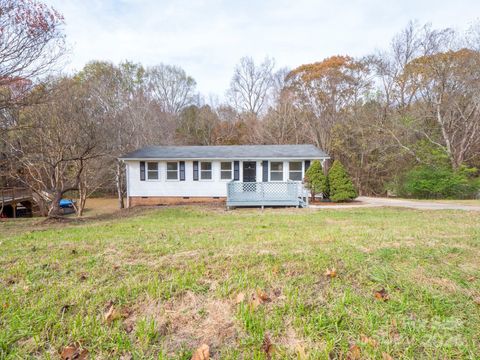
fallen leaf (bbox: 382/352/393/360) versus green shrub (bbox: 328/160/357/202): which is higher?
green shrub (bbox: 328/160/357/202)

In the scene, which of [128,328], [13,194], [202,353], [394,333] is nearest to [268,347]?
[202,353]

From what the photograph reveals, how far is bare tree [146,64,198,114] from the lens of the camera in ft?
101

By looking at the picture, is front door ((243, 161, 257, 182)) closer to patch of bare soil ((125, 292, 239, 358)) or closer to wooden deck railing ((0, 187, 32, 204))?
patch of bare soil ((125, 292, 239, 358))

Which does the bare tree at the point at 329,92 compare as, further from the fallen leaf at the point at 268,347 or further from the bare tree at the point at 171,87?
the fallen leaf at the point at 268,347

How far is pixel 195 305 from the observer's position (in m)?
2.14

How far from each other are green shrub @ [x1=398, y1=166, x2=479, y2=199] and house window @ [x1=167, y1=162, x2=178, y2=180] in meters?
14.4

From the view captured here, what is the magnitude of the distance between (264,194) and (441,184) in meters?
11.3

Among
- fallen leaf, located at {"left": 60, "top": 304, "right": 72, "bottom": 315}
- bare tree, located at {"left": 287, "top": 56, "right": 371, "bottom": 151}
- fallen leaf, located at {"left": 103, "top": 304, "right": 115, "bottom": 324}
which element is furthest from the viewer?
bare tree, located at {"left": 287, "top": 56, "right": 371, "bottom": 151}

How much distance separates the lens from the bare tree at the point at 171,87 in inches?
1214

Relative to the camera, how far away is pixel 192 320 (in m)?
1.97

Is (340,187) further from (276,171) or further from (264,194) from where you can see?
(264,194)

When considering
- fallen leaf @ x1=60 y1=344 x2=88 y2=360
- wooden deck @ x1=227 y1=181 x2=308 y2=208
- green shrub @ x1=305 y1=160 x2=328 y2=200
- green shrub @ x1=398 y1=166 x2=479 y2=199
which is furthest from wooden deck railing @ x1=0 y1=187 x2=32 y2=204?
green shrub @ x1=398 y1=166 x2=479 y2=199

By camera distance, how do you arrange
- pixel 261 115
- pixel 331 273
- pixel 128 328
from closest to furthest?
pixel 128 328
pixel 331 273
pixel 261 115

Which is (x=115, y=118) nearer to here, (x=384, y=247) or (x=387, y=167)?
(x=384, y=247)
